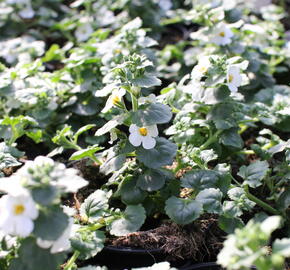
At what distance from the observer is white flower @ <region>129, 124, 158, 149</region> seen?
1.73 m

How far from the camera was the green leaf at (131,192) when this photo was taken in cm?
180

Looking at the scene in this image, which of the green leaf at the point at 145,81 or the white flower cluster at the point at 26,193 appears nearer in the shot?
the white flower cluster at the point at 26,193

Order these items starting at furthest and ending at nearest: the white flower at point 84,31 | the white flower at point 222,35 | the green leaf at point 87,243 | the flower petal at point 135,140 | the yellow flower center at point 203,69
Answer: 1. the white flower at point 84,31
2. the white flower at point 222,35
3. the yellow flower center at point 203,69
4. the flower petal at point 135,140
5. the green leaf at point 87,243

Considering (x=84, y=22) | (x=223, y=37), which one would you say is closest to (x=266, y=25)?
(x=223, y=37)

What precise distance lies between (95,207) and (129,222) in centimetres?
13

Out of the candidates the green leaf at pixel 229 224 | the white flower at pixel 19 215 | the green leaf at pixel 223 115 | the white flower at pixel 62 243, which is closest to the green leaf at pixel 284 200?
the green leaf at pixel 229 224

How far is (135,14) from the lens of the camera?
3336mm

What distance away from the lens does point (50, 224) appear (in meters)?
1.30

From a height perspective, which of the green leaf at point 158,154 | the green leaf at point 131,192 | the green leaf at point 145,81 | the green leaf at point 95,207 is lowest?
the green leaf at point 131,192

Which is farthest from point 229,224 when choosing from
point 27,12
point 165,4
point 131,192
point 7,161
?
point 27,12

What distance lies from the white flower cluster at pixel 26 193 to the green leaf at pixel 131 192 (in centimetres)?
47

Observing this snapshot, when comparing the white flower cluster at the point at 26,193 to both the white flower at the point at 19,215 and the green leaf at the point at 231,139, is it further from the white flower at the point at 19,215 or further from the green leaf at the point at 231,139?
the green leaf at the point at 231,139

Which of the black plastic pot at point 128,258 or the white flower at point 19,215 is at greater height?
the white flower at point 19,215

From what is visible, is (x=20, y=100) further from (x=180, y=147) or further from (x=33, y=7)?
(x=33, y=7)
